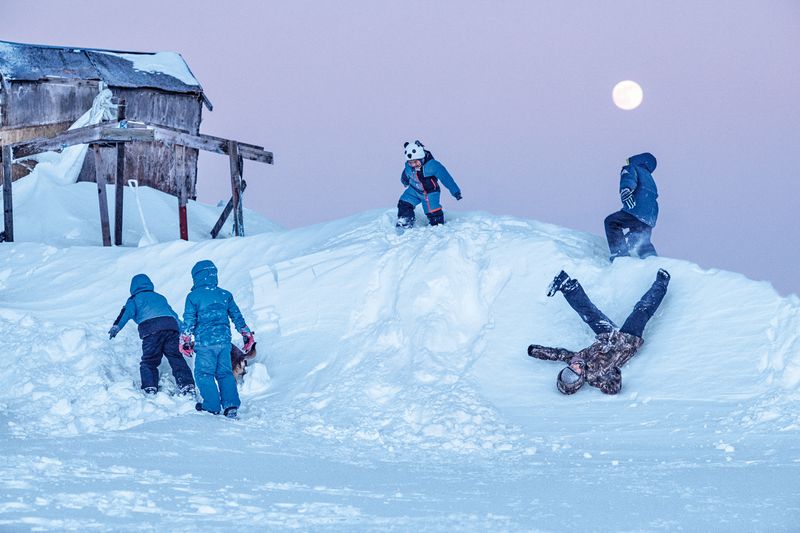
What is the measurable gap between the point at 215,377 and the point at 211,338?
380mm

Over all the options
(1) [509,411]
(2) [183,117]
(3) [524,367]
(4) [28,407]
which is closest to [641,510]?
(1) [509,411]

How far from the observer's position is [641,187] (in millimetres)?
11164

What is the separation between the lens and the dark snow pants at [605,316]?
9.29 meters

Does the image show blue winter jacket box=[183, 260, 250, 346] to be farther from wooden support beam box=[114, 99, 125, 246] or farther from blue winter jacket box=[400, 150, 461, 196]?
wooden support beam box=[114, 99, 125, 246]

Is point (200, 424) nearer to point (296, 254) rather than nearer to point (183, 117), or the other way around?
point (296, 254)

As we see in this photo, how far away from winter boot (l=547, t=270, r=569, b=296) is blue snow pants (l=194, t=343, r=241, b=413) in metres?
3.35

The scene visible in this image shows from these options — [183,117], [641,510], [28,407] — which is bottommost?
[28,407]

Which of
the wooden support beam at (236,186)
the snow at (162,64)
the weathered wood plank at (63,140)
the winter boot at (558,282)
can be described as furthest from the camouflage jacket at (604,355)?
the snow at (162,64)

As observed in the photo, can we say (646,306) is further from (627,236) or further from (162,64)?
(162,64)

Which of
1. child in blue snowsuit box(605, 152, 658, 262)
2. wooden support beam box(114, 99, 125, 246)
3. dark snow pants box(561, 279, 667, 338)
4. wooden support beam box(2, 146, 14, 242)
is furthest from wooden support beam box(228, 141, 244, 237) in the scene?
dark snow pants box(561, 279, 667, 338)

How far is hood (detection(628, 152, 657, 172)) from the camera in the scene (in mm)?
11330

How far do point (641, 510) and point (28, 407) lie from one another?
5.56 metres

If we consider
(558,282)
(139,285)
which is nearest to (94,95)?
(139,285)

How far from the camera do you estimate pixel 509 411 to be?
8680 mm
